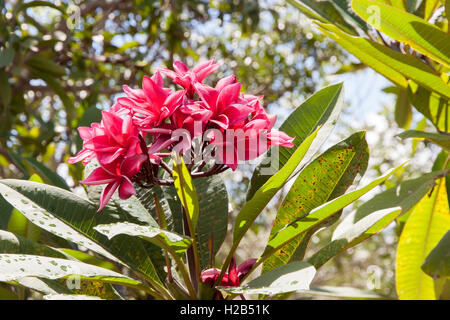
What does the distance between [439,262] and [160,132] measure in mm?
607

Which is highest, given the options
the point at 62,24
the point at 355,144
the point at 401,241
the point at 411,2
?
the point at 62,24

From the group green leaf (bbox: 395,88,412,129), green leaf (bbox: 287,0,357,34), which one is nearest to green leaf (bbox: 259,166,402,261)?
green leaf (bbox: 287,0,357,34)

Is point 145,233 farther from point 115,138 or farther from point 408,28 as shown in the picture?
point 408,28

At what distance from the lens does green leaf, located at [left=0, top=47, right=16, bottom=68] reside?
5.24 feet

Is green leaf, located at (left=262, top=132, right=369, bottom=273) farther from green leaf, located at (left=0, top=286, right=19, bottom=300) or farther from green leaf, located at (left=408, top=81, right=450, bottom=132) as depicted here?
green leaf, located at (left=0, top=286, right=19, bottom=300)

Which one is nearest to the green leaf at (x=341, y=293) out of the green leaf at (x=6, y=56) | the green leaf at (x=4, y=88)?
the green leaf at (x=6, y=56)

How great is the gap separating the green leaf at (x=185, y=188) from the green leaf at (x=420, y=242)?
75cm

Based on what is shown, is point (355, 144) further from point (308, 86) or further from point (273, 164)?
point (308, 86)

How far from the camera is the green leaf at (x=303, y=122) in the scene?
866 mm

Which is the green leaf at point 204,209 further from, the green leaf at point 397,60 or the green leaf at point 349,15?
the green leaf at point 349,15

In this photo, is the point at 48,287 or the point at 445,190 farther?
the point at 445,190

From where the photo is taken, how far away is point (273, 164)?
0.87m
